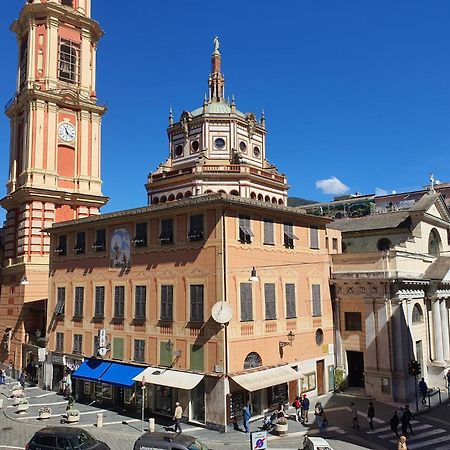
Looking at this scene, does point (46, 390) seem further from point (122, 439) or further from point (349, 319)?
point (349, 319)

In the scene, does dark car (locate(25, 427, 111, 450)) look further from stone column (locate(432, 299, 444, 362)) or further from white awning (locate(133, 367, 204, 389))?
stone column (locate(432, 299, 444, 362))

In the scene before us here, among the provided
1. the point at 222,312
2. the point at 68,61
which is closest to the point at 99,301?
the point at 222,312

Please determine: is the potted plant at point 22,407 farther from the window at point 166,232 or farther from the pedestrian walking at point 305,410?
the pedestrian walking at point 305,410

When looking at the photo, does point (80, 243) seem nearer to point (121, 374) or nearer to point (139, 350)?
point (139, 350)

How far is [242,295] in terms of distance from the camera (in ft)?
90.2

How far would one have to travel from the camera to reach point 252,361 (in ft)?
90.1

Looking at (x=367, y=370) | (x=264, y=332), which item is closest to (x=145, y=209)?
(x=264, y=332)

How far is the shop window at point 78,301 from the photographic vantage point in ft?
A: 113

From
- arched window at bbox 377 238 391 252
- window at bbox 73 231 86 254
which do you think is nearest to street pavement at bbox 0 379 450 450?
A: window at bbox 73 231 86 254

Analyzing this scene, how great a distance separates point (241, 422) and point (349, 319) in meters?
12.5

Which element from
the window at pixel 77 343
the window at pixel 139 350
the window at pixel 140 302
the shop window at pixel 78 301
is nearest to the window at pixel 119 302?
the window at pixel 140 302

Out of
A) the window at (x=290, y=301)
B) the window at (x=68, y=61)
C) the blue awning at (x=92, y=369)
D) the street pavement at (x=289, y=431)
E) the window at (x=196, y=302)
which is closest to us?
the street pavement at (x=289, y=431)

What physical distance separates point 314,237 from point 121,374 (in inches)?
617

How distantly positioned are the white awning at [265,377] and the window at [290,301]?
10.6 ft
